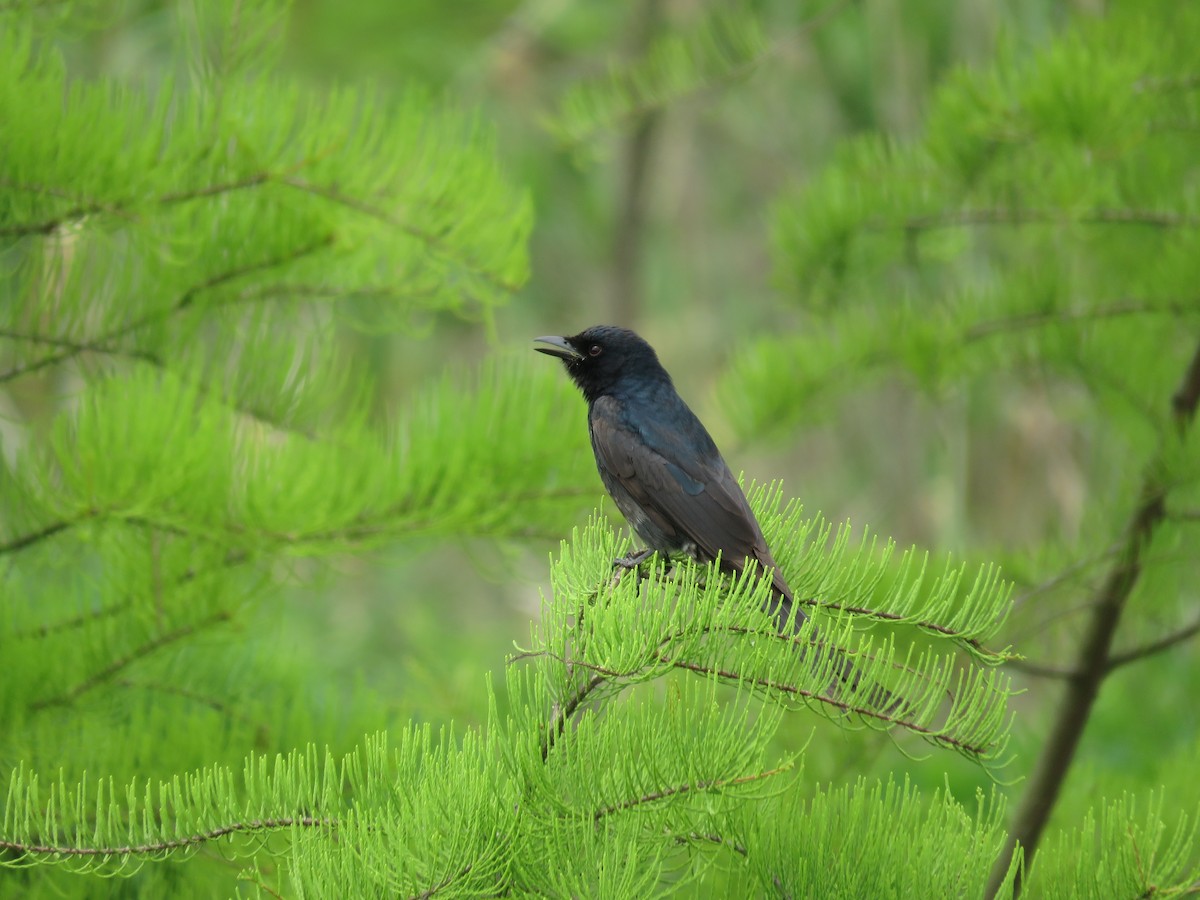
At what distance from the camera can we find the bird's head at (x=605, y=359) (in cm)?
348

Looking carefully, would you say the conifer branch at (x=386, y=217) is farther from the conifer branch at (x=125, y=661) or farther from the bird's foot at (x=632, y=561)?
the conifer branch at (x=125, y=661)

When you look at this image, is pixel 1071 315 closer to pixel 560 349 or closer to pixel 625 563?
pixel 560 349

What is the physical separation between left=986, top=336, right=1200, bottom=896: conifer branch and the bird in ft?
3.43

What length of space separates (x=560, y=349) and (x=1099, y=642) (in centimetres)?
A: 172

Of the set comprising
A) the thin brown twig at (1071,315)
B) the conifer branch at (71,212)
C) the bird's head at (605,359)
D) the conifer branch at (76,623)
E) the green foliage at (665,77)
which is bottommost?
the conifer branch at (76,623)

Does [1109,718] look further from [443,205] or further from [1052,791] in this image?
[443,205]

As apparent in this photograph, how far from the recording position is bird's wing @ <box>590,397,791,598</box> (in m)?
2.69

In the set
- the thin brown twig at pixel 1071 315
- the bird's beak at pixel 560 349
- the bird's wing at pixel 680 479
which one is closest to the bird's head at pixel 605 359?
the bird's beak at pixel 560 349

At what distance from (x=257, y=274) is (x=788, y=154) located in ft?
16.6

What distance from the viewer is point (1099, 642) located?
314 centimetres

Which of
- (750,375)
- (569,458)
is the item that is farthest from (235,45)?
(750,375)

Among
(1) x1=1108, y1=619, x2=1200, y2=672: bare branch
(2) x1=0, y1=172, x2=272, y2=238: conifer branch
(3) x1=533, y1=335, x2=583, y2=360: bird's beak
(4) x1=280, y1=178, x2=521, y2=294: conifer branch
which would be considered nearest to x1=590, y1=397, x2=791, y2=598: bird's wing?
(3) x1=533, y1=335, x2=583, y2=360: bird's beak

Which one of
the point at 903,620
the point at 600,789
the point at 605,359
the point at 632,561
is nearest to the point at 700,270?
the point at 605,359

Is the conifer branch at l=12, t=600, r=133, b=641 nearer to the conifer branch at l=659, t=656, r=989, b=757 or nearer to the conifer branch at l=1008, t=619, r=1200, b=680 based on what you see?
the conifer branch at l=659, t=656, r=989, b=757
